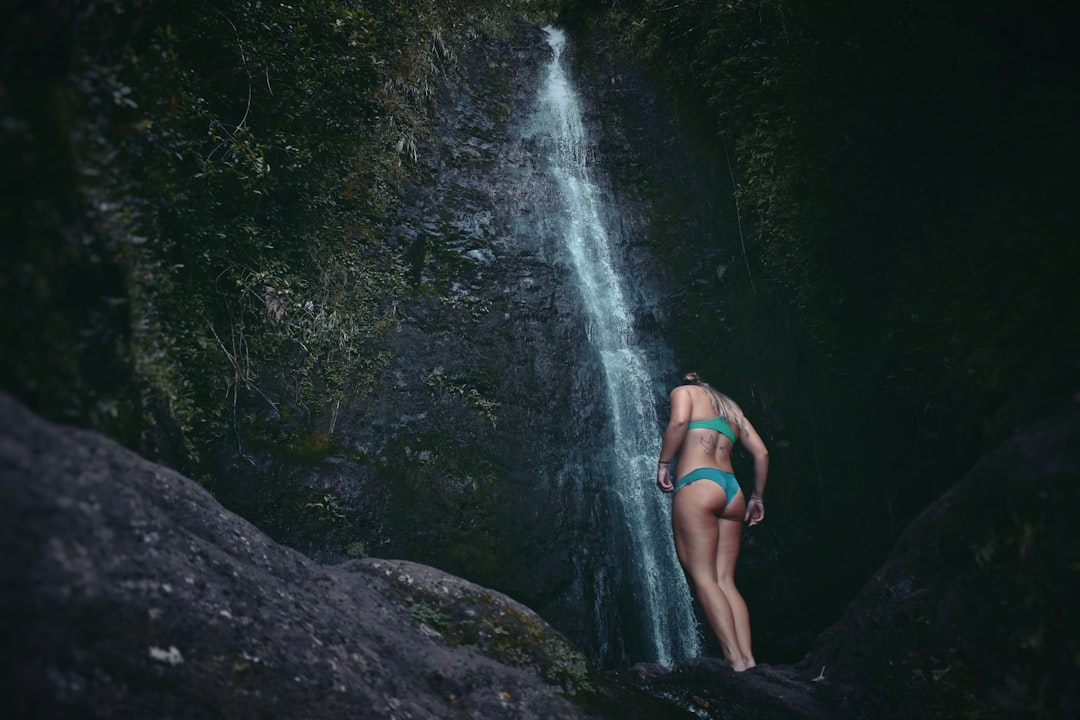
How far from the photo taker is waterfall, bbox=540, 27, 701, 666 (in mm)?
6016

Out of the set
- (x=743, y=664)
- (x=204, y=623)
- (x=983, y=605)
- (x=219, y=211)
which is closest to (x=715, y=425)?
(x=743, y=664)

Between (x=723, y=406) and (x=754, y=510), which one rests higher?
(x=723, y=406)

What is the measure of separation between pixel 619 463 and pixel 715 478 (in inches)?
90.7

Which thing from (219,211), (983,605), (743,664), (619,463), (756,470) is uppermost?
(219,211)

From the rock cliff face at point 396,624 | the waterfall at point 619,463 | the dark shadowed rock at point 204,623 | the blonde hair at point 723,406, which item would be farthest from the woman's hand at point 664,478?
the waterfall at point 619,463

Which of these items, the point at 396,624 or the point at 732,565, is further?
the point at 732,565

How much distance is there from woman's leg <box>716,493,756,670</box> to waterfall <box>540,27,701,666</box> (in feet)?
5.04

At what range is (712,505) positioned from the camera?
454 cm

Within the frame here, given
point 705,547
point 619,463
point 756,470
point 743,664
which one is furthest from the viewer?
point 619,463

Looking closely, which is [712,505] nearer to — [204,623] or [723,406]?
[723,406]

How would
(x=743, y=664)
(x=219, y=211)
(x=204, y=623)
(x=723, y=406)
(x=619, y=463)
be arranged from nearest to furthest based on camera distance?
(x=204, y=623) < (x=743, y=664) < (x=723, y=406) < (x=219, y=211) < (x=619, y=463)

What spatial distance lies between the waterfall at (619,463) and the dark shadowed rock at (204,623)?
2571 millimetres

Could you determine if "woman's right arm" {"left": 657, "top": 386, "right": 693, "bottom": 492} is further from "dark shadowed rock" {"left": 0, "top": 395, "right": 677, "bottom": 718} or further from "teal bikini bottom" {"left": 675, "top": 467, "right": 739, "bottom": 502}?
"dark shadowed rock" {"left": 0, "top": 395, "right": 677, "bottom": 718}

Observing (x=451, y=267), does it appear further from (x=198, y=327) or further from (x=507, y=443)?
(x=198, y=327)
